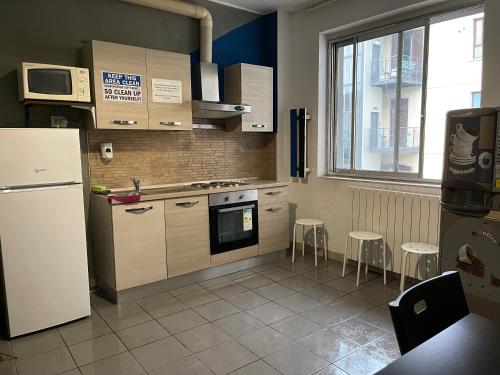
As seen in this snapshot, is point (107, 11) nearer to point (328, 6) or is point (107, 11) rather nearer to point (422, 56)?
point (328, 6)

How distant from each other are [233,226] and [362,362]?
193cm

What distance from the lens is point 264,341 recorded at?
8.61 feet

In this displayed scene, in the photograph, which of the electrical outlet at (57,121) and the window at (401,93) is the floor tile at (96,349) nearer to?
the electrical outlet at (57,121)

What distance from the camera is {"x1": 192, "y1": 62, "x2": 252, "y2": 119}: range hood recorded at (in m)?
3.89

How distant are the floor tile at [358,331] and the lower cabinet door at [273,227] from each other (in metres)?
1.50

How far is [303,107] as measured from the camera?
4559 mm

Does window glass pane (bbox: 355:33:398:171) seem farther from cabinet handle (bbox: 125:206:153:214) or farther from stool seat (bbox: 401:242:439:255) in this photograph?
cabinet handle (bbox: 125:206:153:214)

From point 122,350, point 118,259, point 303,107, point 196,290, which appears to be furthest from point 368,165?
point 122,350

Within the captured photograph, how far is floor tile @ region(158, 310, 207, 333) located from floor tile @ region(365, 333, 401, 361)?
1234 millimetres

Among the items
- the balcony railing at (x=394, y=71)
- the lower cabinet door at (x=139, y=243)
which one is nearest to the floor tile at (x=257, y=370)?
the lower cabinet door at (x=139, y=243)

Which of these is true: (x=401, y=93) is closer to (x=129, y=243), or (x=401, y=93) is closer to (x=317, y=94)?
(x=317, y=94)

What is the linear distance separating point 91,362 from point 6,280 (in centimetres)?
84

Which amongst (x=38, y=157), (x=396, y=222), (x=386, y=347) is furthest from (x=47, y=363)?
(x=396, y=222)

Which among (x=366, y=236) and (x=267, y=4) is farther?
(x=267, y=4)
